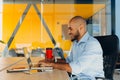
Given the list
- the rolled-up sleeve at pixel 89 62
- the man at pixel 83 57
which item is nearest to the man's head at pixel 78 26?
the man at pixel 83 57

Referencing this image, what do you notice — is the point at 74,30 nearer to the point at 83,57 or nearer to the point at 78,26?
the point at 78,26

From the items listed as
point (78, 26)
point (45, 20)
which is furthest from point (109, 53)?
point (45, 20)

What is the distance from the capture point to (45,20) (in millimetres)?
6363

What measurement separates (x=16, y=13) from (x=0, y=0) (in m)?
0.48

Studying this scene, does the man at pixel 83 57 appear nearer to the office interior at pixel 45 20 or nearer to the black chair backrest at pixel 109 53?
the black chair backrest at pixel 109 53

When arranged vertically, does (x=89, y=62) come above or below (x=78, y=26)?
below

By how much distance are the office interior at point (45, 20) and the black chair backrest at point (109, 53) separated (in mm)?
3408

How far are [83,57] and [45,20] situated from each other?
3.96 metres

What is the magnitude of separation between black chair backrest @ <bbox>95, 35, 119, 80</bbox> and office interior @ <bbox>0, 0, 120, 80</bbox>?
341 centimetres

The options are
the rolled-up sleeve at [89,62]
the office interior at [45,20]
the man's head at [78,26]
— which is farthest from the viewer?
the office interior at [45,20]

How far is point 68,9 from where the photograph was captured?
6.32 m

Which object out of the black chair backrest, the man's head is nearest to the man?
the man's head

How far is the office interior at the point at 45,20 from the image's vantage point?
6297 millimetres

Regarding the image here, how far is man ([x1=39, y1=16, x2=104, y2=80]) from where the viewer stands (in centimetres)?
245
